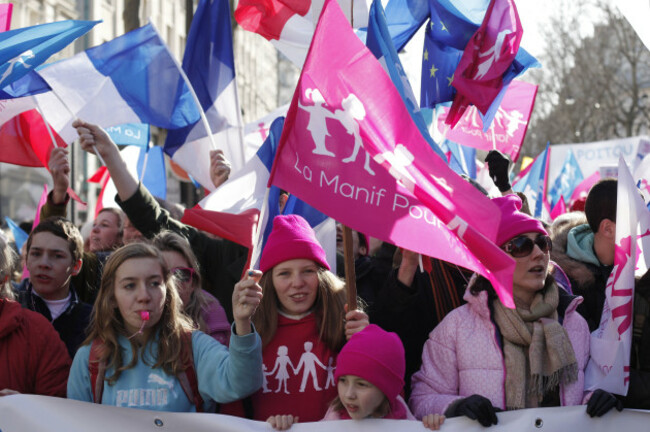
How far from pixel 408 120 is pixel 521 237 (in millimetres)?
699

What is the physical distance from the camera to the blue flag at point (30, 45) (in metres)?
4.75

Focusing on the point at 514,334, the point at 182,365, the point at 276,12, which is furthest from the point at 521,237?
the point at 276,12

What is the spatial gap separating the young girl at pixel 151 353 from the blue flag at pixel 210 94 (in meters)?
2.06

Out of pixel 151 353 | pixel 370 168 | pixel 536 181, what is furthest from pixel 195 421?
pixel 536 181

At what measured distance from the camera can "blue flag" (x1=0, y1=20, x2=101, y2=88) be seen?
4.75 meters

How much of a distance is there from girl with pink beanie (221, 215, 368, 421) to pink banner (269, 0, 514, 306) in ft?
1.66

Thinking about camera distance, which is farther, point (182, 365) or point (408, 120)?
point (182, 365)

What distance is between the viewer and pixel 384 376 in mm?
3338

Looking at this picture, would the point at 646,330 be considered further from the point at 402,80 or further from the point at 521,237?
the point at 402,80

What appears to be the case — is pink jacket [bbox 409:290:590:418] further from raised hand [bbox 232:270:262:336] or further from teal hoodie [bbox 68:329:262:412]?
raised hand [bbox 232:270:262:336]

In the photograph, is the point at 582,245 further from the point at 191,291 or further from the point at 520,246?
the point at 191,291

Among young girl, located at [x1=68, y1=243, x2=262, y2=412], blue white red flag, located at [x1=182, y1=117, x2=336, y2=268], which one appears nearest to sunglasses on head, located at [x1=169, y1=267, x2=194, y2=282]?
blue white red flag, located at [x1=182, y1=117, x2=336, y2=268]

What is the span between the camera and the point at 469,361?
11.4ft

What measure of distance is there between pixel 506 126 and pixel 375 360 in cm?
463
